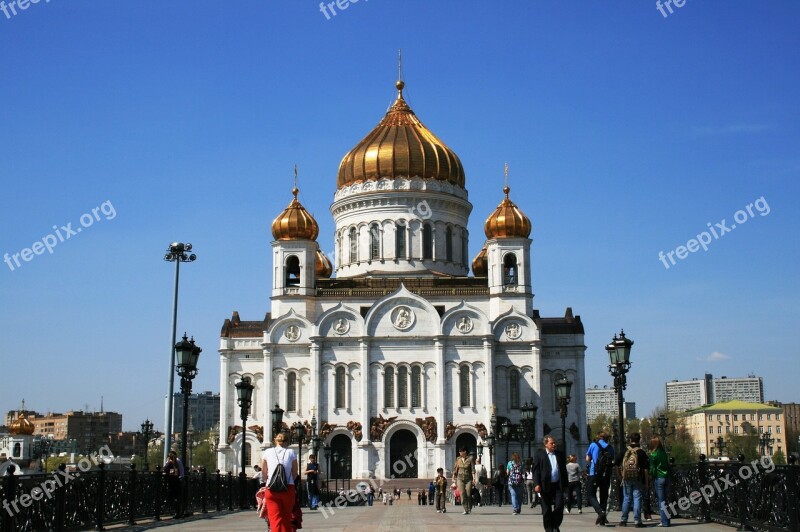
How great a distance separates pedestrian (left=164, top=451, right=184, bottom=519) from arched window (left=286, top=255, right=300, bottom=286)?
38967 mm

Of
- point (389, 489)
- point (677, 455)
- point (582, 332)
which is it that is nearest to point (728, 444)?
point (677, 455)

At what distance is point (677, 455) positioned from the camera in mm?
103625

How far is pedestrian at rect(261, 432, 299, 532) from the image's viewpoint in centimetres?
1377

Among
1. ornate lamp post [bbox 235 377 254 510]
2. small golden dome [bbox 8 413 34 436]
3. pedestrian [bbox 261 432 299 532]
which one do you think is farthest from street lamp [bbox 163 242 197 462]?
small golden dome [bbox 8 413 34 436]

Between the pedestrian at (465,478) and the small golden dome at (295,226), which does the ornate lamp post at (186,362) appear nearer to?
the pedestrian at (465,478)

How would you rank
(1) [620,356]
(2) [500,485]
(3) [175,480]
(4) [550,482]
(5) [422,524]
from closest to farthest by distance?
(4) [550,482] → (5) [422,524] → (3) [175,480] → (1) [620,356] → (2) [500,485]

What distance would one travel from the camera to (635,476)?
63.2ft

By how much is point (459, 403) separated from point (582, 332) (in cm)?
911

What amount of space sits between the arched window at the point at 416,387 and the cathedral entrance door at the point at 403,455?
5.26 ft

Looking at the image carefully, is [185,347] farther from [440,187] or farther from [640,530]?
[440,187]

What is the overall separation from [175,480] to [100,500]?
419cm

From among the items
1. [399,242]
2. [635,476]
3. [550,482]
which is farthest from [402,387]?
[550,482]

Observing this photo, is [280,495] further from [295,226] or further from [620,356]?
[295,226]

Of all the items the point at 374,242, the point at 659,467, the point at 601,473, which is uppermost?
the point at 374,242
